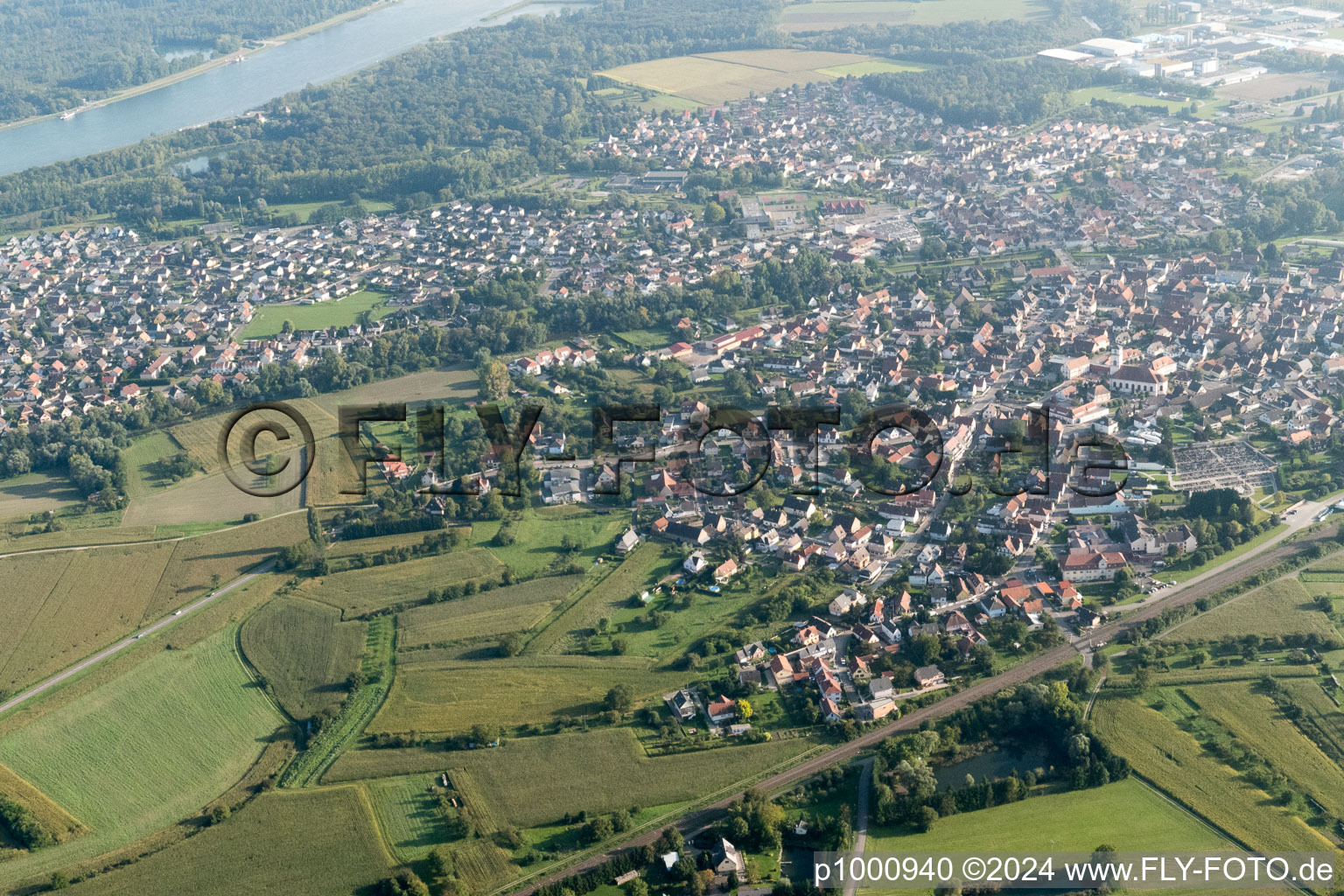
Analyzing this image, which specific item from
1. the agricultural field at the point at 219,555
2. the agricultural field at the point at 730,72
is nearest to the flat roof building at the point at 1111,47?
the agricultural field at the point at 730,72

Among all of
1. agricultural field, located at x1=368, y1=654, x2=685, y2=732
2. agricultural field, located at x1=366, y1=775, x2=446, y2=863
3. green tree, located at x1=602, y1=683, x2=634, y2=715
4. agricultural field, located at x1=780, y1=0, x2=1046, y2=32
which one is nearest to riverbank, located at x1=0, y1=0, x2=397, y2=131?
agricultural field, located at x1=780, y1=0, x2=1046, y2=32

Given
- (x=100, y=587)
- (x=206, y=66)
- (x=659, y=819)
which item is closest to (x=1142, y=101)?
(x=659, y=819)

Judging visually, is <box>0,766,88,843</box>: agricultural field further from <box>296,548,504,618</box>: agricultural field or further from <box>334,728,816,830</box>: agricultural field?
<box>296,548,504,618</box>: agricultural field

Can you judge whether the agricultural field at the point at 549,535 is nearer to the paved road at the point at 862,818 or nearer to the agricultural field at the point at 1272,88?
the paved road at the point at 862,818

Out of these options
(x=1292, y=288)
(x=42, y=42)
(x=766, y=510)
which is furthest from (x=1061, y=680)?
(x=42, y=42)

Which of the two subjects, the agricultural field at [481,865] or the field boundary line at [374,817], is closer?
the agricultural field at [481,865]
